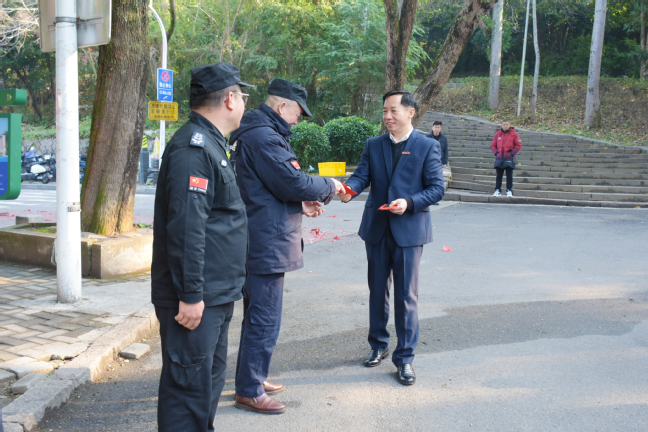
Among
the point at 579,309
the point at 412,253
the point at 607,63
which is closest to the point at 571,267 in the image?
the point at 579,309

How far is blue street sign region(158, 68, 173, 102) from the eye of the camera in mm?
16016

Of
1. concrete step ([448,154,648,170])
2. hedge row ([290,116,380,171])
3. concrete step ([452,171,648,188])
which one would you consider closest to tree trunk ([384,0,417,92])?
hedge row ([290,116,380,171])

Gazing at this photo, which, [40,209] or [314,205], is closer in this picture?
[314,205]

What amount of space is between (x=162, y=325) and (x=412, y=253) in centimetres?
202

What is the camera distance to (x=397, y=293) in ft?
13.2

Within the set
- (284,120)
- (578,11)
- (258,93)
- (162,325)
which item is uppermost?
(578,11)

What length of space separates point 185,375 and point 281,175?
1367 mm

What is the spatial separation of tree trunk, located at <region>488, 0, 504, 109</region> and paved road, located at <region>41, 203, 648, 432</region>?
25.2 meters

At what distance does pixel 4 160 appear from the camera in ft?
11.7

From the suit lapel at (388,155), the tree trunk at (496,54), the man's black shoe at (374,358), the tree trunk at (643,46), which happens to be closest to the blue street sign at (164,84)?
the suit lapel at (388,155)

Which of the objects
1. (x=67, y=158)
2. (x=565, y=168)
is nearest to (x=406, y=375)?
(x=67, y=158)

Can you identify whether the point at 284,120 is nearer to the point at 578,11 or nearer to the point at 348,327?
the point at 348,327

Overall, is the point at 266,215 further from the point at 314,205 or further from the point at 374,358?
the point at 374,358

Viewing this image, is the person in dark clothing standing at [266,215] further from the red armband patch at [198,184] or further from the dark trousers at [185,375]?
the red armband patch at [198,184]
